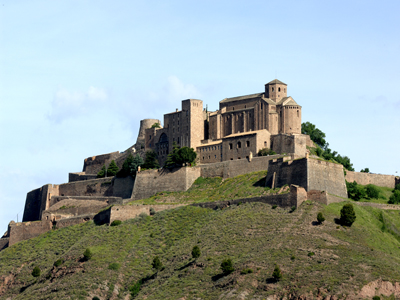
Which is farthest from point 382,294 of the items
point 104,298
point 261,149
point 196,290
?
point 261,149

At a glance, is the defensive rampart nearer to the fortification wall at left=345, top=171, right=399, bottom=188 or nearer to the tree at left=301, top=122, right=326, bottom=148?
the fortification wall at left=345, top=171, right=399, bottom=188

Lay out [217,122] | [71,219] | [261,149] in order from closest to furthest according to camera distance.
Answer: [71,219], [261,149], [217,122]

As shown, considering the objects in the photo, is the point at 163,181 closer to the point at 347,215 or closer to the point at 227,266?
the point at 347,215

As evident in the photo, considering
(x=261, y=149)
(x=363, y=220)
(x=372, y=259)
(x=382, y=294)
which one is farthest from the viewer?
(x=261, y=149)

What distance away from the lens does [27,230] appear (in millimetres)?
87938

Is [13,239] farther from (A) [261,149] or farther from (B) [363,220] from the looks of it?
(B) [363,220]

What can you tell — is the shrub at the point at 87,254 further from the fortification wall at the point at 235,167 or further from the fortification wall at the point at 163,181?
the fortification wall at the point at 235,167

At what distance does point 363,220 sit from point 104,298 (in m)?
24.5

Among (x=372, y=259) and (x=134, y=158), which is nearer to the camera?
(x=372, y=259)

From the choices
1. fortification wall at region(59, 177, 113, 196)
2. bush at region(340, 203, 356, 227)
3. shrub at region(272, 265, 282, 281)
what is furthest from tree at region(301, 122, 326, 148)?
shrub at region(272, 265, 282, 281)

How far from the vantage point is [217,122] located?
10288 centimetres

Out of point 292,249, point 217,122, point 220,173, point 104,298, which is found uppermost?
point 217,122

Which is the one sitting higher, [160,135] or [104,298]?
[160,135]

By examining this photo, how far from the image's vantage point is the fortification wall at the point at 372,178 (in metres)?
88.7
